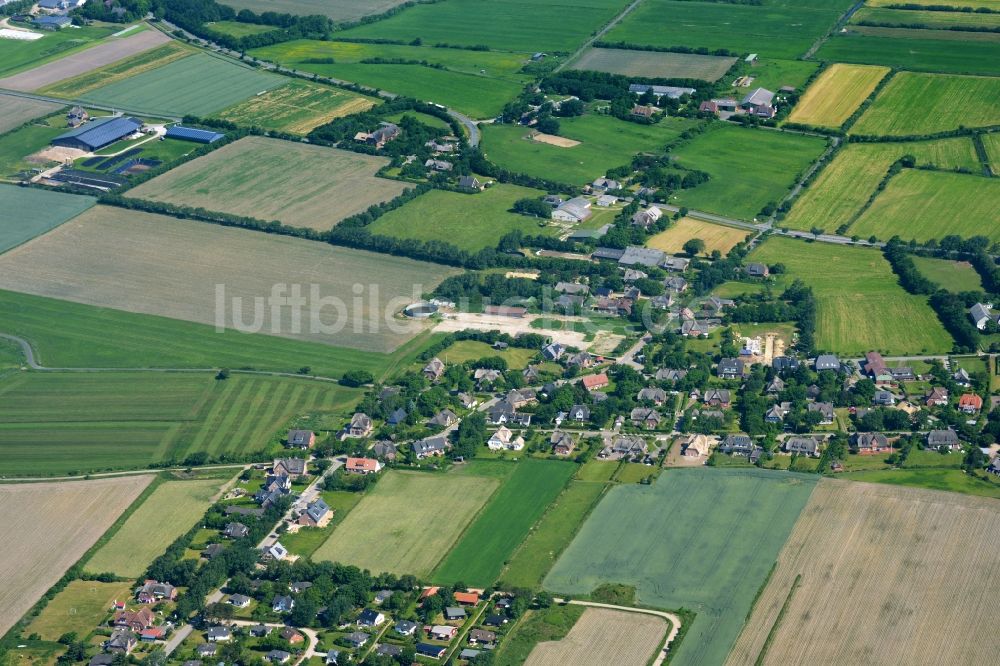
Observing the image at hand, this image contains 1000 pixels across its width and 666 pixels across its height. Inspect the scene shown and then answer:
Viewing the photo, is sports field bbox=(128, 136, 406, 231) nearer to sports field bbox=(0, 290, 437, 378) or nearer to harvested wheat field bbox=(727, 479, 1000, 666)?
sports field bbox=(0, 290, 437, 378)

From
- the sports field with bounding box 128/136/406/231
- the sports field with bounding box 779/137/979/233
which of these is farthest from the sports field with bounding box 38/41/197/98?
the sports field with bounding box 779/137/979/233

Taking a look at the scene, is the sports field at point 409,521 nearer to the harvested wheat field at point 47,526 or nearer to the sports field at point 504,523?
the sports field at point 504,523

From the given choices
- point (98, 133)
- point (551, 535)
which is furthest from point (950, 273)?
point (98, 133)

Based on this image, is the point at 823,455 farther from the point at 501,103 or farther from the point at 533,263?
the point at 501,103

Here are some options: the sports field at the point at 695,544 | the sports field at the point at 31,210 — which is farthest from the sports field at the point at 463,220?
the sports field at the point at 695,544

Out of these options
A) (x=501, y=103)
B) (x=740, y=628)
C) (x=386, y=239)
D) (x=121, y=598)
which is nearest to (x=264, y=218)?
(x=386, y=239)

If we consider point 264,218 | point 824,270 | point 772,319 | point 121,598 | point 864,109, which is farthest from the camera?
point 864,109
